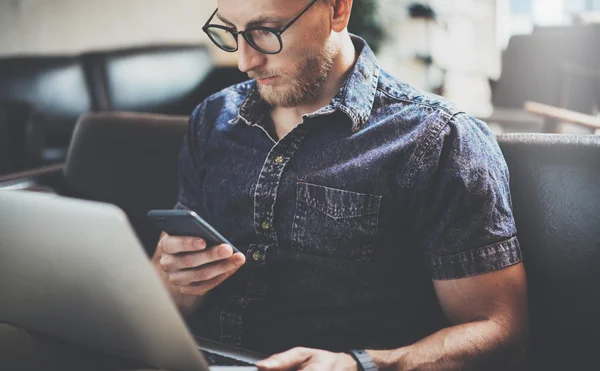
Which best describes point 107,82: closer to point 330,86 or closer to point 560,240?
point 330,86

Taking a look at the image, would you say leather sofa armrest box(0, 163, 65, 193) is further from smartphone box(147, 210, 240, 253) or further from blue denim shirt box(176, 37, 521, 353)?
smartphone box(147, 210, 240, 253)

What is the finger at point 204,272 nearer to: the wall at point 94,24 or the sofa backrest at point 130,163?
the sofa backrest at point 130,163

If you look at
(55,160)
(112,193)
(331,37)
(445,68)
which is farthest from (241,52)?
(445,68)

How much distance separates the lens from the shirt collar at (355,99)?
3.55ft

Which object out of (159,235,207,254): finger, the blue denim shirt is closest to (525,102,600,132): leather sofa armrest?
the blue denim shirt

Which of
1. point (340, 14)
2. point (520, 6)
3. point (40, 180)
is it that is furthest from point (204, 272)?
point (520, 6)

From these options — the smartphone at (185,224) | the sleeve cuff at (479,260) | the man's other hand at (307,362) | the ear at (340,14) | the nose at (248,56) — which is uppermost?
the ear at (340,14)

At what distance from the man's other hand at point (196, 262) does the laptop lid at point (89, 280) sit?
179 mm

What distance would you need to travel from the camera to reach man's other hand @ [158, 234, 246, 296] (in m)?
0.90

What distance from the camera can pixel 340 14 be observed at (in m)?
1.15

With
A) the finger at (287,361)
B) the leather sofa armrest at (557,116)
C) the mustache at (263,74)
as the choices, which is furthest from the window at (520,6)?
the finger at (287,361)

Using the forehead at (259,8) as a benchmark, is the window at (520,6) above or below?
above

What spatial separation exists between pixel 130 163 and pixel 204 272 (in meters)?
0.67

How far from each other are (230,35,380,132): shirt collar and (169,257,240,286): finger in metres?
0.31
